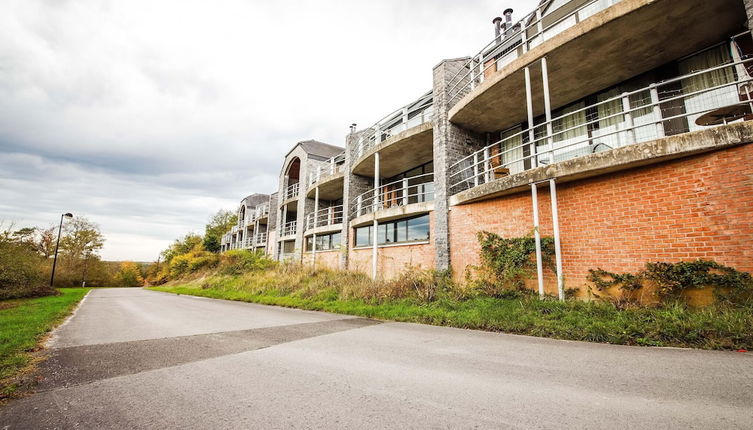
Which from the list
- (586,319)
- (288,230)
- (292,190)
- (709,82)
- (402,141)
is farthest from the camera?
(292,190)

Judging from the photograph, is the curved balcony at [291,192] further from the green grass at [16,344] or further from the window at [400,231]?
the green grass at [16,344]

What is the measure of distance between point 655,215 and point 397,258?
Result: 827 cm

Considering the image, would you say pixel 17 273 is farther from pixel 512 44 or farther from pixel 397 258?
pixel 512 44

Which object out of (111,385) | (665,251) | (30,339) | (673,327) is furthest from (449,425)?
(30,339)

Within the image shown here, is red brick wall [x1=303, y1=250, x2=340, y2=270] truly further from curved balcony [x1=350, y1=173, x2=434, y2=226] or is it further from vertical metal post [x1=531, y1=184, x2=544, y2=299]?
vertical metal post [x1=531, y1=184, x2=544, y2=299]

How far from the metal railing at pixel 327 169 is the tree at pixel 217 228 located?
3001cm

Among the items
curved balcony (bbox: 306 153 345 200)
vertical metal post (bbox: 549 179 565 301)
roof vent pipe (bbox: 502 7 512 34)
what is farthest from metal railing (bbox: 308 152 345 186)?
vertical metal post (bbox: 549 179 565 301)

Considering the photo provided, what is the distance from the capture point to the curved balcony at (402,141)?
12.6 metres

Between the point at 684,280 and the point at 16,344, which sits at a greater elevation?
the point at 684,280

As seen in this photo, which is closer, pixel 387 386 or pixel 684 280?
pixel 387 386

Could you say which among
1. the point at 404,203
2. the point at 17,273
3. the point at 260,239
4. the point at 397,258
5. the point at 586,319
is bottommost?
the point at 586,319

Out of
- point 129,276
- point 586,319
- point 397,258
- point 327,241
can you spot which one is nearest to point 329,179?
point 327,241

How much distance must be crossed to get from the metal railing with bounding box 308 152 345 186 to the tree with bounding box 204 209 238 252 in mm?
30010

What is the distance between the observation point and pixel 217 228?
164 feet
